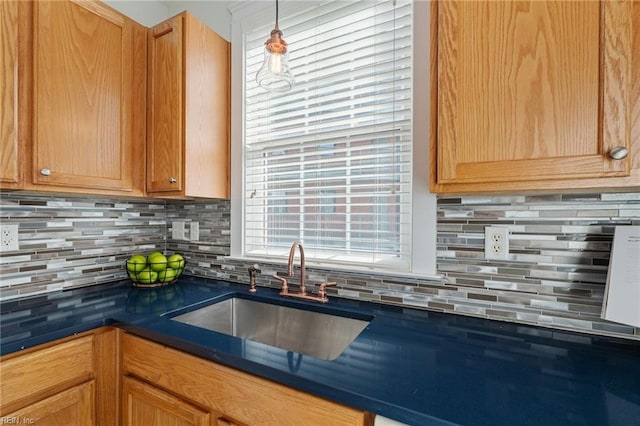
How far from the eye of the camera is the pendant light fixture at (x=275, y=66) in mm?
1073

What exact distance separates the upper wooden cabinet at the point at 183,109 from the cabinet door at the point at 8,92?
0.49 meters

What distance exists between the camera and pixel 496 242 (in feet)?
3.60

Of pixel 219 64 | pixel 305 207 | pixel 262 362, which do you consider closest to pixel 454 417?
pixel 262 362

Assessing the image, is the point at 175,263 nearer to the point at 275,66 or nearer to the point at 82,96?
the point at 82,96

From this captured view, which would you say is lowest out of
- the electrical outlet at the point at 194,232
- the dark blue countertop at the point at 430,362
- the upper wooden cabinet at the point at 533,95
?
the dark blue countertop at the point at 430,362

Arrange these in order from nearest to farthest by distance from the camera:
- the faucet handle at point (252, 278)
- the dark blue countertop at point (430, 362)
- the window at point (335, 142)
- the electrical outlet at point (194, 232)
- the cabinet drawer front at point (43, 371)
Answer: the dark blue countertop at point (430, 362), the cabinet drawer front at point (43, 371), the window at point (335, 142), the faucet handle at point (252, 278), the electrical outlet at point (194, 232)

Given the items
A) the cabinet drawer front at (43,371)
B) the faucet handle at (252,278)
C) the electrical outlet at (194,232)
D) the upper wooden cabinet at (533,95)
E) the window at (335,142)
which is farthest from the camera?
the electrical outlet at (194,232)

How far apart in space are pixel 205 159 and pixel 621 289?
5.50ft

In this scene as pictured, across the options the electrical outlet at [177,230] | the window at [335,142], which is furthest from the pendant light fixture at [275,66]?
the electrical outlet at [177,230]

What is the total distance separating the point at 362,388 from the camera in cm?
68

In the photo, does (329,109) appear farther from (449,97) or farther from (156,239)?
(156,239)

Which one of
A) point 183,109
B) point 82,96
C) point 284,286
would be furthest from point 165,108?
point 284,286

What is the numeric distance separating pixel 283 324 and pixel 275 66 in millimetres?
1056

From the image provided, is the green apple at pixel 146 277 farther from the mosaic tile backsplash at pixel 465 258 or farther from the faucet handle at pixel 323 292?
the faucet handle at pixel 323 292
